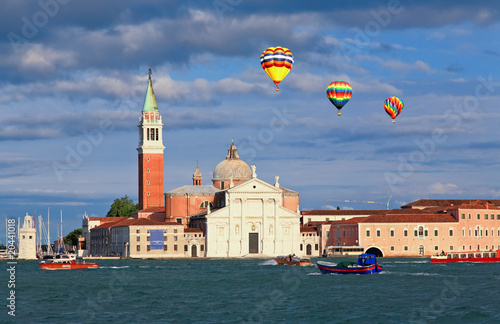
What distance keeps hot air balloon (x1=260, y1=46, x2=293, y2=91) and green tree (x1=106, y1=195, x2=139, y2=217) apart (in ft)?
268

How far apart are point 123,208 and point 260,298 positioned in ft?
332

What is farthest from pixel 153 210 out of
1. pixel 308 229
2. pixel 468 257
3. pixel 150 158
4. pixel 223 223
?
pixel 468 257

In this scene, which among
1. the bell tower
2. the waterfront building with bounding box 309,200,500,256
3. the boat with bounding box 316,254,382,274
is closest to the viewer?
the boat with bounding box 316,254,382,274

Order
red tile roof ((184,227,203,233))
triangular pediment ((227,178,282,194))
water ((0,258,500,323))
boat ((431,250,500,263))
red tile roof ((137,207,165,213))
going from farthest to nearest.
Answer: red tile roof ((137,207,165,213)) → red tile roof ((184,227,203,233)) → triangular pediment ((227,178,282,194)) → boat ((431,250,500,263)) → water ((0,258,500,323))

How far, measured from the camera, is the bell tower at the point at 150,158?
120 m

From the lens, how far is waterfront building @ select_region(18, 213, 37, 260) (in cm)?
11229

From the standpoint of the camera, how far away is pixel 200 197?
118m

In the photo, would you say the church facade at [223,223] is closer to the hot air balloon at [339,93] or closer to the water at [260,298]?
the hot air balloon at [339,93]

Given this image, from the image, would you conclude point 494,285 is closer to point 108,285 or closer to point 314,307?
point 314,307

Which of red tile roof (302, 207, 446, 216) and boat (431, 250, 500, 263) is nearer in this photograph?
boat (431, 250, 500, 263)

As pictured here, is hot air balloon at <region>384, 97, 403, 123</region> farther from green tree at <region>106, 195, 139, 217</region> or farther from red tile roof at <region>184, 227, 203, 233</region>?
green tree at <region>106, 195, 139, 217</region>

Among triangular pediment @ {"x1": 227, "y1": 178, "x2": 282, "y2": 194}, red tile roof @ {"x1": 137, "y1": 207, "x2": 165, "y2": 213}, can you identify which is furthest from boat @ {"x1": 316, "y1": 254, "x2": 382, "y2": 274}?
red tile roof @ {"x1": 137, "y1": 207, "x2": 165, "y2": 213}

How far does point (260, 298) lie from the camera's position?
158 feet

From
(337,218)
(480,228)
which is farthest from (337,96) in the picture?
(337,218)
